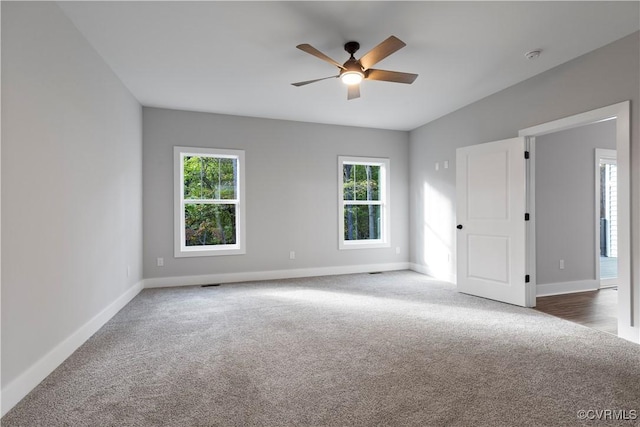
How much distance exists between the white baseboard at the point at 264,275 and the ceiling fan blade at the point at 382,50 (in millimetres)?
3554

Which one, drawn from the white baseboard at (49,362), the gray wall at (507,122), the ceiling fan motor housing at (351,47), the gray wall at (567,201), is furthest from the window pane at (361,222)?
the white baseboard at (49,362)

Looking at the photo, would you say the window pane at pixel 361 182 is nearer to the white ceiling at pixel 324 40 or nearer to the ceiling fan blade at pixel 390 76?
the white ceiling at pixel 324 40

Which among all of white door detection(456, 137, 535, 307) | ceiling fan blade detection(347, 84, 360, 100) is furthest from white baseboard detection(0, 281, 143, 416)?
white door detection(456, 137, 535, 307)

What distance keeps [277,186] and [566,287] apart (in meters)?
4.40

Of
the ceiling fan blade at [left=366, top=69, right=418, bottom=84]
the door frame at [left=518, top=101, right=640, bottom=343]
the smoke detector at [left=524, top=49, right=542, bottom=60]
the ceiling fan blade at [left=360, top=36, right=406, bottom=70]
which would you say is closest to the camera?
the ceiling fan blade at [left=360, top=36, right=406, bottom=70]

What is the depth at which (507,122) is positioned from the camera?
4141 millimetres

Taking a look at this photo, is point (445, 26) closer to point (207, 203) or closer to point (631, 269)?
point (631, 269)

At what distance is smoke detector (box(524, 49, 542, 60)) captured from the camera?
3172mm

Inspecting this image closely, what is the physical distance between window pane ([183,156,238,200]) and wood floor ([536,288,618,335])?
4514mm

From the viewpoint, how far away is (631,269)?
9.36 ft

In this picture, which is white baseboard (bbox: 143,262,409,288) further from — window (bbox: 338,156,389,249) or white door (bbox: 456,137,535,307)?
white door (bbox: 456,137,535,307)

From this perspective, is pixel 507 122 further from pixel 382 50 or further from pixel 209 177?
pixel 209 177

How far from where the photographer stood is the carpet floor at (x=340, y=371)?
5.92 feet

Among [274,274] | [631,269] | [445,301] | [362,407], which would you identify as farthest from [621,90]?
[274,274]
